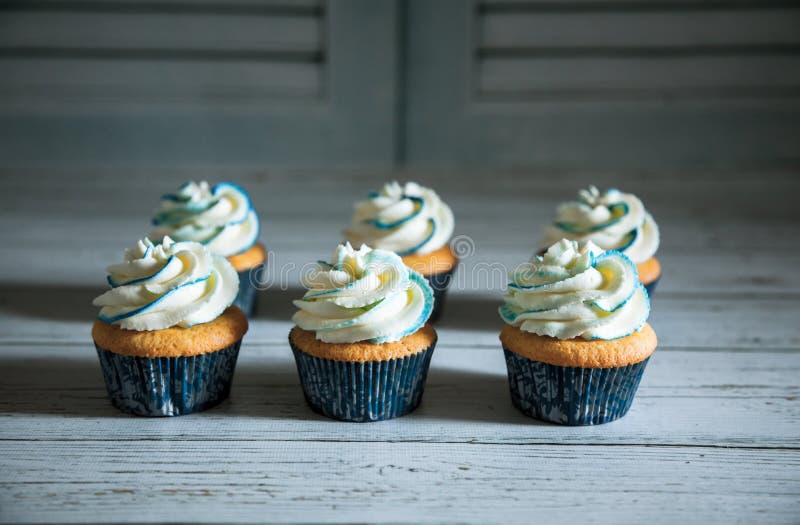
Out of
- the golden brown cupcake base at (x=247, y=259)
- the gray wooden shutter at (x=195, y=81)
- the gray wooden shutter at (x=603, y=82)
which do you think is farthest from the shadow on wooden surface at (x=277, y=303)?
the gray wooden shutter at (x=603, y=82)

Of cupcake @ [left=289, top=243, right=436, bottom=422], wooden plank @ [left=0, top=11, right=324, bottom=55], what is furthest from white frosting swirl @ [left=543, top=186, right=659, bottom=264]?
wooden plank @ [left=0, top=11, right=324, bottom=55]

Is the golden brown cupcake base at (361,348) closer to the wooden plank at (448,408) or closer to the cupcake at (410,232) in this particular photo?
the wooden plank at (448,408)

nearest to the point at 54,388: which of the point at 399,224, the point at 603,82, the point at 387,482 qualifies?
the point at 387,482

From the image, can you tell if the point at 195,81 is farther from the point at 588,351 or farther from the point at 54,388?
the point at 588,351

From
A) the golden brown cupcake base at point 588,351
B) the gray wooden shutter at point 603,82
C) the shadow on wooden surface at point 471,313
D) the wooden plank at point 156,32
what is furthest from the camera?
the gray wooden shutter at point 603,82

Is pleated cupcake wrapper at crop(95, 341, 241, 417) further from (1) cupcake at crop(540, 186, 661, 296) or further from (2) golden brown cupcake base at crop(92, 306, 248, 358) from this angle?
(1) cupcake at crop(540, 186, 661, 296)

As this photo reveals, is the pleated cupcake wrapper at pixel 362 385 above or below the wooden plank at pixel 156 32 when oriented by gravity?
below

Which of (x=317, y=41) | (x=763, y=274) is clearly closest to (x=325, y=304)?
(x=763, y=274)

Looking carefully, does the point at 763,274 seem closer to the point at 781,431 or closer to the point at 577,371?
the point at 781,431
